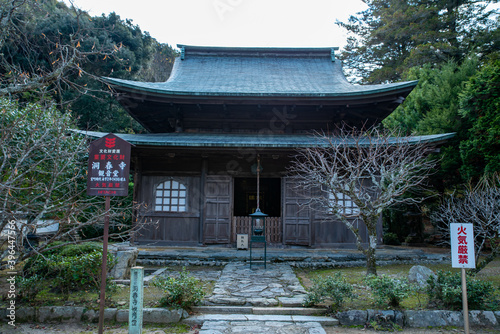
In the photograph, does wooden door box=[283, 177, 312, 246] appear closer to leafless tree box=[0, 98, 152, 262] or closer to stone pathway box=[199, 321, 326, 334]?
stone pathway box=[199, 321, 326, 334]

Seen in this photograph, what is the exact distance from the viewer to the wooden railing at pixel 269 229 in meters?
10.8

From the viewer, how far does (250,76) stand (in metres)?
14.1

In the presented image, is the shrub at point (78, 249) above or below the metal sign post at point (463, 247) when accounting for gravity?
below

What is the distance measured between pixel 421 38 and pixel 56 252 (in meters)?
22.5

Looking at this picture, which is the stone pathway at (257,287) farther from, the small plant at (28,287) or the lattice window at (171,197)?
the lattice window at (171,197)

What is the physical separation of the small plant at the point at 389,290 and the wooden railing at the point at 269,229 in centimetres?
572

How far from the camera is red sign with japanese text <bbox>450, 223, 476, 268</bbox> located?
4457 millimetres

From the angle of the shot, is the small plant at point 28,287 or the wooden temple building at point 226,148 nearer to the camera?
the small plant at point 28,287


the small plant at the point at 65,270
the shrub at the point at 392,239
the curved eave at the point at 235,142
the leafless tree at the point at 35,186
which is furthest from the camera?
the shrub at the point at 392,239

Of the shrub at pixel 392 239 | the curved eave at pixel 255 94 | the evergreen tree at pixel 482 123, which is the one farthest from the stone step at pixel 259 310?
the shrub at pixel 392 239

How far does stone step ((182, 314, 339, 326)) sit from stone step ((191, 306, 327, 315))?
0.12 m

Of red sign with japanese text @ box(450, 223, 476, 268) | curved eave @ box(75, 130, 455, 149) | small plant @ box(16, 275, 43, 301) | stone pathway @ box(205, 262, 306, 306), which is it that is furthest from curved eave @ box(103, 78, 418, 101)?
small plant @ box(16, 275, 43, 301)

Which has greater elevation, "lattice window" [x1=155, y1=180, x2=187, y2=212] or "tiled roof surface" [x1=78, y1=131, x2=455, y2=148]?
"tiled roof surface" [x1=78, y1=131, x2=455, y2=148]

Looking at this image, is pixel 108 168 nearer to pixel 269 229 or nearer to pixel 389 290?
pixel 389 290
